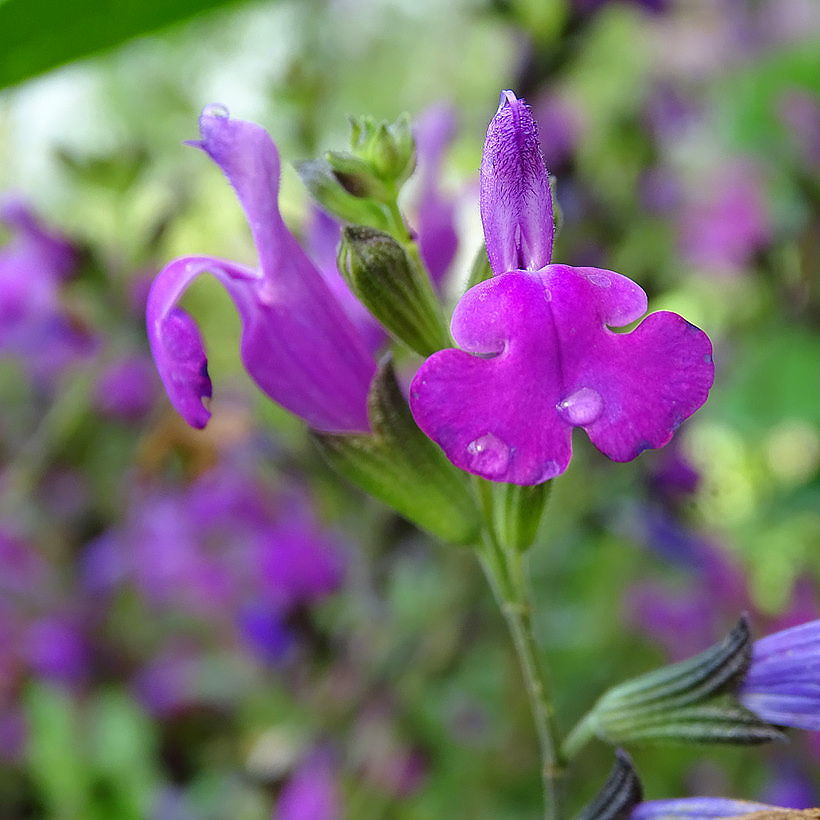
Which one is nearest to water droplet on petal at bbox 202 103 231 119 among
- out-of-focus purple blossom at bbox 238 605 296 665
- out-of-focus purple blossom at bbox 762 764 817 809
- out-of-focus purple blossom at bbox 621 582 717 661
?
out-of-focus purple blossom at bbox 238 605 296 665

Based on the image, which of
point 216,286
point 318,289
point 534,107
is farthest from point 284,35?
point 318,289

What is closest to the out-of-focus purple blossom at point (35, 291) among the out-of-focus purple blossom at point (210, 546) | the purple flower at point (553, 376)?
the out-of-focus purple blossom at point (210, 546)

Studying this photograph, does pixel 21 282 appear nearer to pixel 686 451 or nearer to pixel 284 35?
pixel 686 451

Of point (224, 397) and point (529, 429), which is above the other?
point (224, 397)

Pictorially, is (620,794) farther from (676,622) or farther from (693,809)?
(676,622)

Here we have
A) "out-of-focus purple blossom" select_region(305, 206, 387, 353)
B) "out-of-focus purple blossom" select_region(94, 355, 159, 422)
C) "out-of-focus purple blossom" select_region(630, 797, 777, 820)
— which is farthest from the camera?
"out-of-focus purple blossom" select_region(94, 355, 159, 422)

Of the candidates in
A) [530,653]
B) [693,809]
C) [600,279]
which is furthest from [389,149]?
[693,809]

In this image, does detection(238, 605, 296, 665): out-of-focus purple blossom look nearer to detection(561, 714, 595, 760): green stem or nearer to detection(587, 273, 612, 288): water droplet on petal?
detection(561, 714, 595, 760): green stem
